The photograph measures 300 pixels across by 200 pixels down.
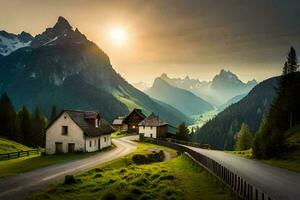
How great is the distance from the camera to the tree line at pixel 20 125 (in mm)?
119688

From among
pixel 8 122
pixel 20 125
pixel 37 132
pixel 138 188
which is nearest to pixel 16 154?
pixel 138 188

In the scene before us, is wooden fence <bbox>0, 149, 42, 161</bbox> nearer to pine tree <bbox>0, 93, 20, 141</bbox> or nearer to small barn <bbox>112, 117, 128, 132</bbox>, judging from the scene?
pine tree <bbox>0, 93, 20, 141</bbox>

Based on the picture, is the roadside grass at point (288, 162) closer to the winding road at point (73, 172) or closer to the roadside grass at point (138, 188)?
the winding road at point (73, 172)

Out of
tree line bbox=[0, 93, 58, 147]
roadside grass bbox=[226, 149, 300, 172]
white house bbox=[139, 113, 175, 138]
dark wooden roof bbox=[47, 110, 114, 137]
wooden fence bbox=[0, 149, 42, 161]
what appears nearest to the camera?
roadside grass bbox=[226, 149, 300, 172]

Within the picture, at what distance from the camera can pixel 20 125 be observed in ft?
424

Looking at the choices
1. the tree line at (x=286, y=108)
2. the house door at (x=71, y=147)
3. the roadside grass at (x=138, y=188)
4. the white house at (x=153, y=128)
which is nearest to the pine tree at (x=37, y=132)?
the white house at (x=153, y=128)

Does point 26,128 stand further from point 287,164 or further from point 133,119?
point 287,164

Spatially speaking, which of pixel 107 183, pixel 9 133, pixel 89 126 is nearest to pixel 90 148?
pixel 89 126

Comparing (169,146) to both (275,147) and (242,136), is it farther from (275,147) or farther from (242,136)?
(242,136)

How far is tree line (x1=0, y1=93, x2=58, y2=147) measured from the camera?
120m

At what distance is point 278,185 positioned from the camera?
1296 inches

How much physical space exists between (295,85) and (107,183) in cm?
7649

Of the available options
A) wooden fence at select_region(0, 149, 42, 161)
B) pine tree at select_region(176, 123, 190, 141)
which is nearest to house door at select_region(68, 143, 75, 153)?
wooden fence at select_region(0, 149, 42, 161)

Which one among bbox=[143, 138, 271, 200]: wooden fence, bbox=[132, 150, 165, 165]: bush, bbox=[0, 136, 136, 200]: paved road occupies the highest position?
bbox=[143, 138, 271, 200]: wooden fence
